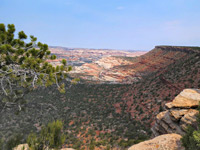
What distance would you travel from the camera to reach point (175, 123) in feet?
35.4

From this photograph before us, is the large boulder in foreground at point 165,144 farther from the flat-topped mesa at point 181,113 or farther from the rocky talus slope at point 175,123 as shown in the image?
the flat-topped mesa at point 181,113

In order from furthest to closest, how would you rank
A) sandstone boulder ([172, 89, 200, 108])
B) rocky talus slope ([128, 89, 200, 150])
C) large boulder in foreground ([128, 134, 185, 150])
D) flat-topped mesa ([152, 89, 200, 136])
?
sandstone boulder ([172, 89, 200, 108]) → flat-topped mesa ([152, 89, 200, 136]) → rocky talus slope ([128, 89, 200, 150]) → large boulder in foreground ([128, 134, 185, 150])

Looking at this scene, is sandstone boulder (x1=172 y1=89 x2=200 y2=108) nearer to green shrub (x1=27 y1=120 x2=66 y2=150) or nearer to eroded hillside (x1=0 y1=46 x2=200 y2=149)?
eroded hillside (x1=0 y1=46 x2=200 y2=149)

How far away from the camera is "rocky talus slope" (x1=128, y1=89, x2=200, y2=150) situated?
28.0 ft

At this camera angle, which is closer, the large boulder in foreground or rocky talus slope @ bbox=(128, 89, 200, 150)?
the large boulder in foreground

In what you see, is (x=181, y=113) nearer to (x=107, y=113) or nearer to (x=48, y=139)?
(x=48, y=139)

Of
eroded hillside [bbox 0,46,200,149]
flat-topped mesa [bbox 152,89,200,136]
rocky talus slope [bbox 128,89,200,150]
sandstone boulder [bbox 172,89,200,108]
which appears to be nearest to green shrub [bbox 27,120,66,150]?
rocky talus slope [bbox 128,89,200,150]

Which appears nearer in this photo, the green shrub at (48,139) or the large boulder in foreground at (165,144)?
the large boulder in foreground at (165,144)

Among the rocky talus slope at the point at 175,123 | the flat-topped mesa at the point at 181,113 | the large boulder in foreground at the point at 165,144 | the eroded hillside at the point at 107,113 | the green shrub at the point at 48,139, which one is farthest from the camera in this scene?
the eroded hillside at the point at 107,113

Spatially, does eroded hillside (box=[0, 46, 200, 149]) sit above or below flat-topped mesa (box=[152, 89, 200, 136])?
below

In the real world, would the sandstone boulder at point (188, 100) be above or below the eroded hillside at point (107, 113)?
above

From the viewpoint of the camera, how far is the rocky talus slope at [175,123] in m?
8.54

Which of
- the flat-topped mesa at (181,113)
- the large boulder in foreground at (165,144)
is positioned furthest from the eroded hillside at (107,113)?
the large boulder in foreground at (165,144)

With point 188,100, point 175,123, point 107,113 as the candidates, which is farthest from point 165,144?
point 107,113
